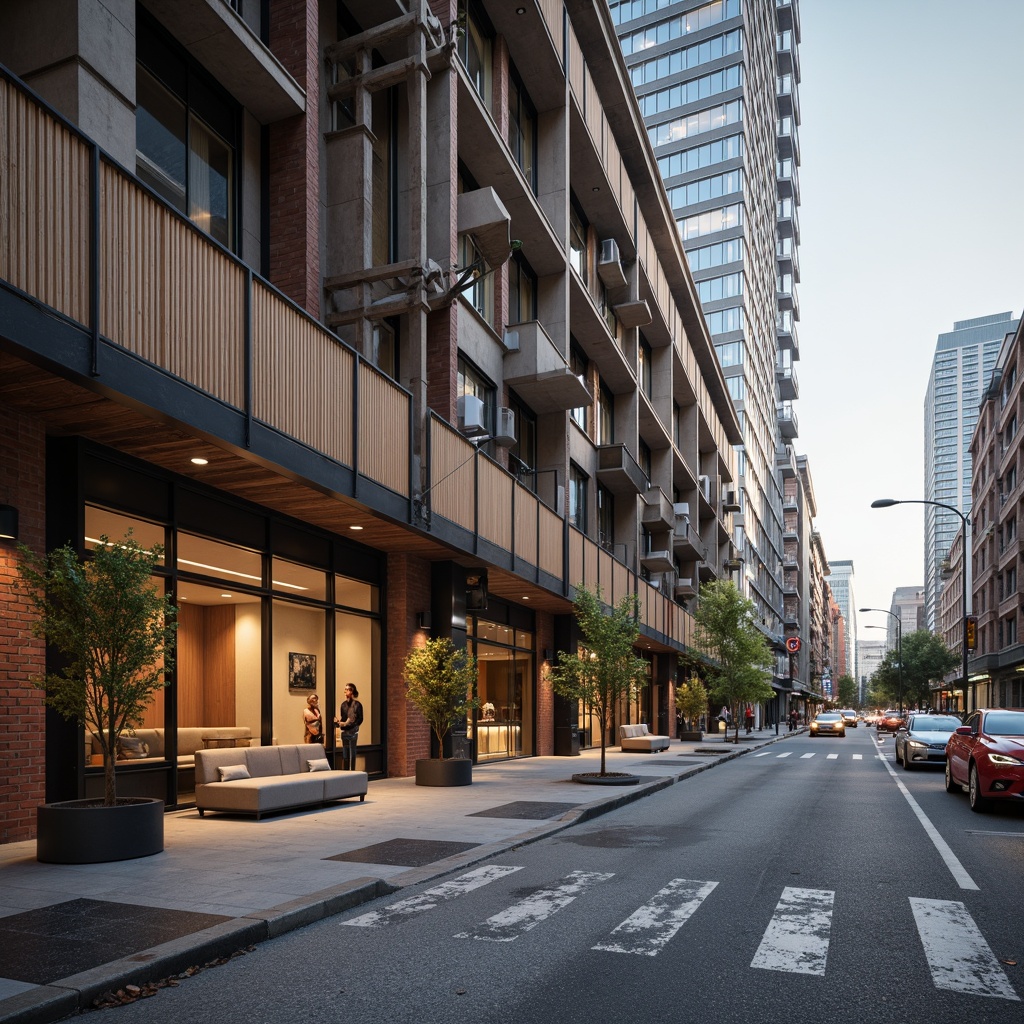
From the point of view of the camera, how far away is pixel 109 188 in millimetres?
9547

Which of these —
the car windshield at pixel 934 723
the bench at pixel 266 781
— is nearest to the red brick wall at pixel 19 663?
the bench at pixel 266 781

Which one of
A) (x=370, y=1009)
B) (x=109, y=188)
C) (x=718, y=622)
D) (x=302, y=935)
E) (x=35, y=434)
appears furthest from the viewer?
(x=718, y=622)

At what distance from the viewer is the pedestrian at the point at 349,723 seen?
16438 millimetres

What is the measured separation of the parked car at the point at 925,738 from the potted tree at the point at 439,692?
12915mm

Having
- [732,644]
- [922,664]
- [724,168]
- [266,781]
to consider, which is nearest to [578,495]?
[732,644]

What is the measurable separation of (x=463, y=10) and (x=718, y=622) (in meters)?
27.1

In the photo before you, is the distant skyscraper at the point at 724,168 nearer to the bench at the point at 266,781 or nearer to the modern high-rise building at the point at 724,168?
the modern high-rise building at the point at 724,168

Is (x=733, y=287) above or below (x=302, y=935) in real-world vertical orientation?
above

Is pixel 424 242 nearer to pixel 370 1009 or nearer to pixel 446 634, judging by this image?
pixel 446 634

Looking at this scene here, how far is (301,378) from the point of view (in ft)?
42.5

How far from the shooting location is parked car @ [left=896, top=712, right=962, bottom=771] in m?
23.4

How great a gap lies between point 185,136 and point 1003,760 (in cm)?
1475

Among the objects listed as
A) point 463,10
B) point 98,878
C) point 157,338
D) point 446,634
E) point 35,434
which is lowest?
point 98,878

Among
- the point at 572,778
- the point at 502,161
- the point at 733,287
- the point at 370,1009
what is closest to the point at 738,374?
the point at 733,287
